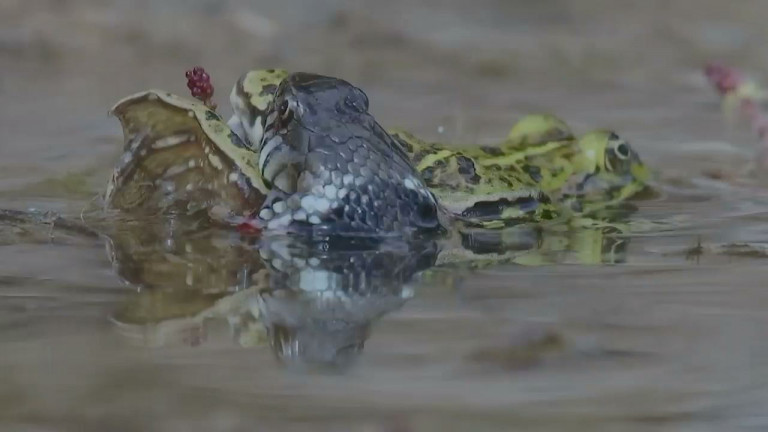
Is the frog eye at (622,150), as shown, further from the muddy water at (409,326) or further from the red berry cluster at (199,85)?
the red berry cluster at (199,85)

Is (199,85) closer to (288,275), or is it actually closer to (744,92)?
(288,275)

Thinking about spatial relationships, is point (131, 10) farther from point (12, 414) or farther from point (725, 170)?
point (12, 414)

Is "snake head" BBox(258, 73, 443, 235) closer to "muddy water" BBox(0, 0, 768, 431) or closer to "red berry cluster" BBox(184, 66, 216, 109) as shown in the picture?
"muddy water" BBox(0, 0, 768, 431)

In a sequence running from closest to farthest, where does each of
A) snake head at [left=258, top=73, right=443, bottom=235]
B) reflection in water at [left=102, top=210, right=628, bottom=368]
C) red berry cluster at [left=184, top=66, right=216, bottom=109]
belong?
reflection in water at [left=102, top=210, right=628, bottom=368], snake head at [left=258, top=73, right=443, bottom=235], red berry cluster at [left=184, top=66, right=216, bottom=109]

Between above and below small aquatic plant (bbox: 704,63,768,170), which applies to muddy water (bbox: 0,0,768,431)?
below

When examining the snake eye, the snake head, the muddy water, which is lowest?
the muddy water

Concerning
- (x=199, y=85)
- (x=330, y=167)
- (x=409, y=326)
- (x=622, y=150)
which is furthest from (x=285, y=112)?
(x=622, y=150)

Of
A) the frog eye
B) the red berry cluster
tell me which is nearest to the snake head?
the red berry cluster

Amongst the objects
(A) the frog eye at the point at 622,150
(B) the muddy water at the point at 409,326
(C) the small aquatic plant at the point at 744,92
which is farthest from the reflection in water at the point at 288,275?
(C) the small aquatic plant at the point at 744,92

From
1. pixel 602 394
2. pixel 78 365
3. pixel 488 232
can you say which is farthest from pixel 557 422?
pixel 488 232
